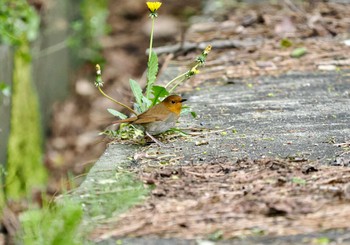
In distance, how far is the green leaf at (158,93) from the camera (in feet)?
14.0

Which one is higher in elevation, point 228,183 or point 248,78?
point 228,183

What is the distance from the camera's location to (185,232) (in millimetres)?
2664

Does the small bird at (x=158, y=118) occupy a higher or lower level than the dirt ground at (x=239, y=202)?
lower

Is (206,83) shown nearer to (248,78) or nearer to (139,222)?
(248,78)

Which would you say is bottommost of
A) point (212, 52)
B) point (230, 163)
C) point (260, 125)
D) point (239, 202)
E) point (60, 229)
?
point (212, 52)

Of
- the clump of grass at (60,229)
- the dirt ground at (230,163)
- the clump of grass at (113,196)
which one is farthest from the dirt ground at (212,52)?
the clump of grass at (60,229)

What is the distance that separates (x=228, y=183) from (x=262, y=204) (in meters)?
0.37

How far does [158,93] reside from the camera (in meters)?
4.28

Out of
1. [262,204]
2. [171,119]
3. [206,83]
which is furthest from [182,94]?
[262,204]

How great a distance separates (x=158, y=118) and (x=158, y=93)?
1.05ft

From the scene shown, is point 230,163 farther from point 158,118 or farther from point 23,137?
point 23,137

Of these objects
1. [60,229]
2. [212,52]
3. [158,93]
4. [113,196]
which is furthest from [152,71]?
[60,229]

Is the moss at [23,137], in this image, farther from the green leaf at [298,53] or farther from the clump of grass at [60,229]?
the clump of grass at [60,229]

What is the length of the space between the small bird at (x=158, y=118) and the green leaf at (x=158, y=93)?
0.65 feet
